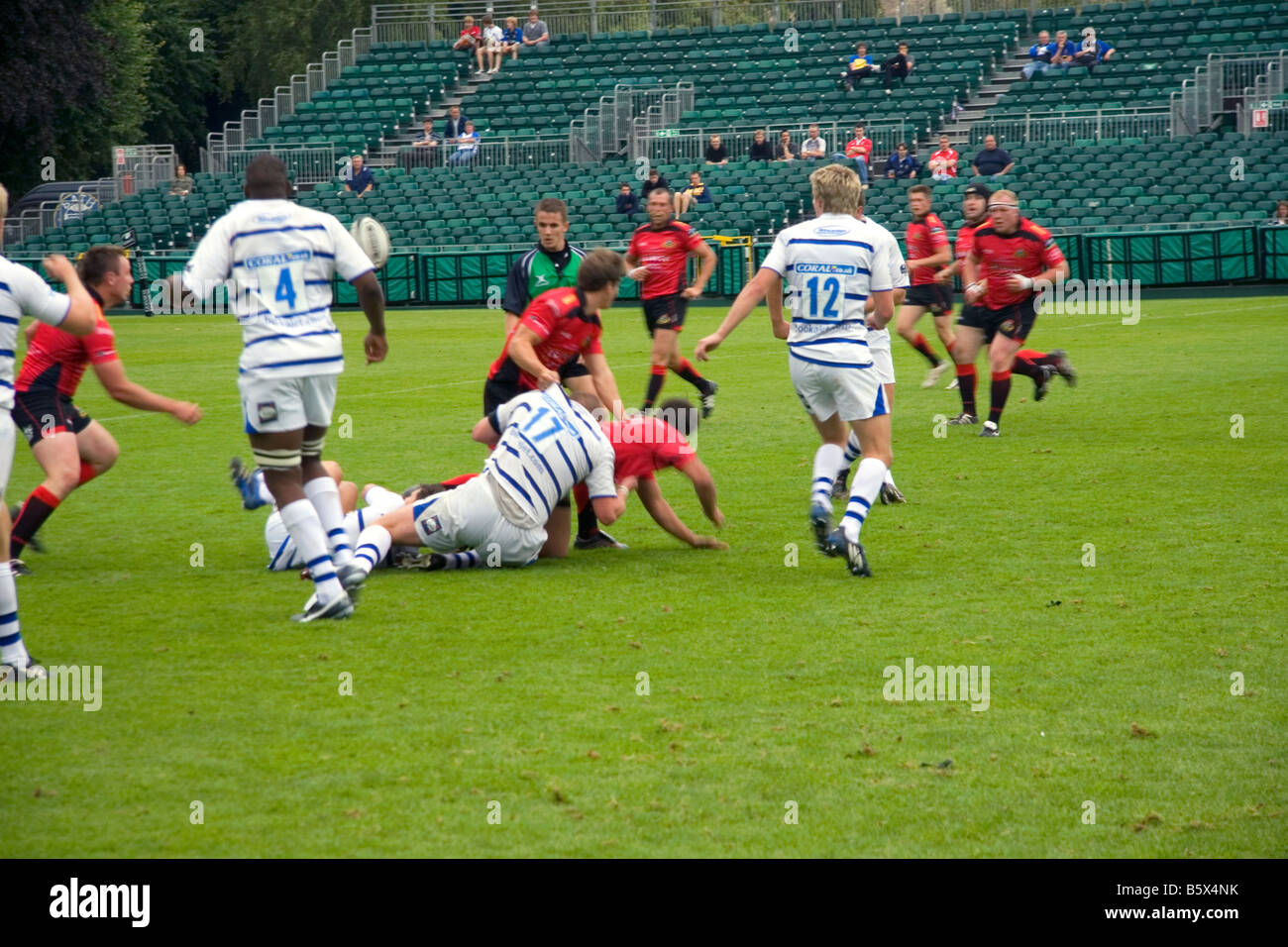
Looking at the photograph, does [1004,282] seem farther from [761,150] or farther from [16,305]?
[761,150]

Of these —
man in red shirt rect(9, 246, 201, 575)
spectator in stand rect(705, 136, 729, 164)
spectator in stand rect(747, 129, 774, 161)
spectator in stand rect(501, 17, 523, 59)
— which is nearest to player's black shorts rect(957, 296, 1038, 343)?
man in red shirt rect(9, 246, 201, 575)

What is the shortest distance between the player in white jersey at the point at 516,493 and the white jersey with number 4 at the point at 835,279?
129 cm

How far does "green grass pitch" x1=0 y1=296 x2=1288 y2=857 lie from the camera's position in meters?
4.63

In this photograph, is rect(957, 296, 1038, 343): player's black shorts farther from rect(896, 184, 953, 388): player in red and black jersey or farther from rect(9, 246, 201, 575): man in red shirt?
rect(9, 246, 201, 575): man in red shirt

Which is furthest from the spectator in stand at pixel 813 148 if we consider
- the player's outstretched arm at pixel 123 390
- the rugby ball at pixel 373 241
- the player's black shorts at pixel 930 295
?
the player's outstretched arm at pixel 123 390

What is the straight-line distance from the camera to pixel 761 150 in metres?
36.4

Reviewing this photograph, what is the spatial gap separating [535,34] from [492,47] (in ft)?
4.90

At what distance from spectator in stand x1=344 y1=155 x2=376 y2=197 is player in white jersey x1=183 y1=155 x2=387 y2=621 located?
32.4 m

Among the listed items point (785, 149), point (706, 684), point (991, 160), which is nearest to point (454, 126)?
point (785, 149)

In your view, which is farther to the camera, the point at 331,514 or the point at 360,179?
the point at 360,179

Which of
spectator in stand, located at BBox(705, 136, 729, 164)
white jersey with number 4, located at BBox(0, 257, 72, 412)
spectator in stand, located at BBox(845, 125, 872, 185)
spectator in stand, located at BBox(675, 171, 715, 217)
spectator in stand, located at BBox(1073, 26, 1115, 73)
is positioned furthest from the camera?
spectator in stand, located at BBox(1073, 26, 1115, 73)

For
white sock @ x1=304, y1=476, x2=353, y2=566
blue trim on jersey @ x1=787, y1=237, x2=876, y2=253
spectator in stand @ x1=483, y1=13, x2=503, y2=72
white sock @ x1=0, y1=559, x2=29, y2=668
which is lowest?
white sock @ x1=0, y1=559, x2=29, y2=668

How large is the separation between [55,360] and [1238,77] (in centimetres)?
3216

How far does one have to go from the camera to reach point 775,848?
14.5ft
